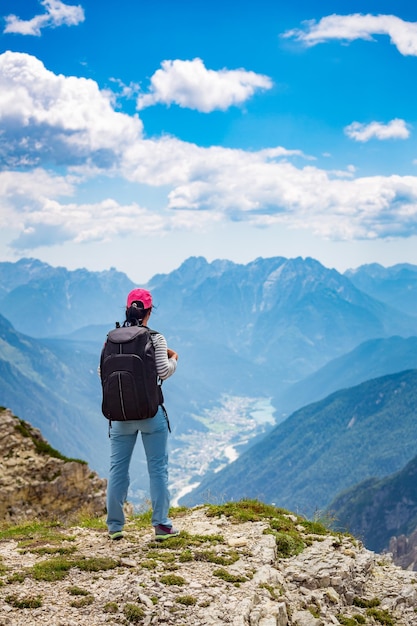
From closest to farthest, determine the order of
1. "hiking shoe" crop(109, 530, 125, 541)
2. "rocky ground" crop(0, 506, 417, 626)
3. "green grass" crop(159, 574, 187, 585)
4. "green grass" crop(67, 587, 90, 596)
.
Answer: "rocky ground" crop(0, 506, 417, 626) → "green grass" crop(67, 587, 90, 596) → "green grass" crop(159, 574, 187, 585) → "hiking shoe" crop(109, 530, 125, 541)

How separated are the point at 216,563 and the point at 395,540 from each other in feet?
663

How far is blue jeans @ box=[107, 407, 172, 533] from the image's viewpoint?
440 inches

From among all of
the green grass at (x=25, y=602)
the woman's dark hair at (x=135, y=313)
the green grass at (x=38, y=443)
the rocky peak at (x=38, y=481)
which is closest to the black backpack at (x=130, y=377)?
the woman's dark hair at (x=135, y=313)

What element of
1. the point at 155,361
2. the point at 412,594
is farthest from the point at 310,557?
the point at 155,361

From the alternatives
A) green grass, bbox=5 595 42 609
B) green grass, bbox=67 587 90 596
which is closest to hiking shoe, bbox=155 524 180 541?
green grass, bbox=67 587 90 596

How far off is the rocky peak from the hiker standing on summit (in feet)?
33.2

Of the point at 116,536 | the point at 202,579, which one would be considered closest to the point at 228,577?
the point at 202,579

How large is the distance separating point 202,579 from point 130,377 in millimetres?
3488

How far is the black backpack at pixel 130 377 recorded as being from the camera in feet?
35.0

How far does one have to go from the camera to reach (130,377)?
35.0ft

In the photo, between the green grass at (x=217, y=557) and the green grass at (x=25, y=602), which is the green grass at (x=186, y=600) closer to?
the green grass at (x=217, y=557)

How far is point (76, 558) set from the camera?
10531mm

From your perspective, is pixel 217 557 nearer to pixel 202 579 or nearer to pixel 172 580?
pixel 202 579

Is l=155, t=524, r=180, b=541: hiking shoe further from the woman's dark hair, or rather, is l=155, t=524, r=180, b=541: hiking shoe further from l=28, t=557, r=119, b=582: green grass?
the woman's dark hair
